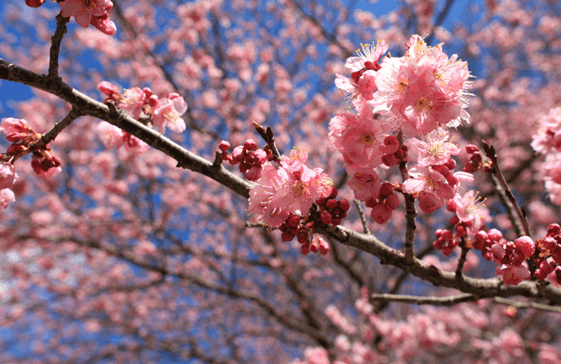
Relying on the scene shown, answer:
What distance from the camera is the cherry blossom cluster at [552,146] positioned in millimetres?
1853

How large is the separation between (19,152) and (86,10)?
75cm

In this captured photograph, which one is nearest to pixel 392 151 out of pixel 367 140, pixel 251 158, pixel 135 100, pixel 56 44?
pixel 367 140

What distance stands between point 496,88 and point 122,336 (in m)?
14.1

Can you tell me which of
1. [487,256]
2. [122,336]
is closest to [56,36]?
[487,256]

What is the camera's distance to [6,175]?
53.7 inches

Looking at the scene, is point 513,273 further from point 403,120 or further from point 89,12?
point 89,12

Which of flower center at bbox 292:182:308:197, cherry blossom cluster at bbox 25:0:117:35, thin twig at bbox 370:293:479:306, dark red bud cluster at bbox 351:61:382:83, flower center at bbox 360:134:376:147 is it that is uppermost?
cherry blossom cluster at bbox 25:0:117:35

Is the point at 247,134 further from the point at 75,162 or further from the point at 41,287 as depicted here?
the point at 41,287

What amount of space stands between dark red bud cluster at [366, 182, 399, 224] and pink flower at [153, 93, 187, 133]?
1197 millimetres

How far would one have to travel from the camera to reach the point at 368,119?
47.8 inches

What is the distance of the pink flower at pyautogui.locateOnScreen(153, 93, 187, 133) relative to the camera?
1.72m

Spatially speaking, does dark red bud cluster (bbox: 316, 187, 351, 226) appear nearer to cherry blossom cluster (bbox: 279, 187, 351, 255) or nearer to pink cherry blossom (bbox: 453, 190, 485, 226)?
cherry blossom cluster (bbox: 279, 187, 351, 255)

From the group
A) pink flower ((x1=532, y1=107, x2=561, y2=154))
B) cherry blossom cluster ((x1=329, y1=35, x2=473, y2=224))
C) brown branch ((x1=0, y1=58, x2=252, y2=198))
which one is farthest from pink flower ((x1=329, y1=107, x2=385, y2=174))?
pink flower ((x1=532, y1=107, x2=561, y2=154))

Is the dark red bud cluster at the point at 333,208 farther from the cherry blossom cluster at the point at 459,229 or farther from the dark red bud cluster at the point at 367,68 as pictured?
the cherry blossom cluster at the point at 459,229
